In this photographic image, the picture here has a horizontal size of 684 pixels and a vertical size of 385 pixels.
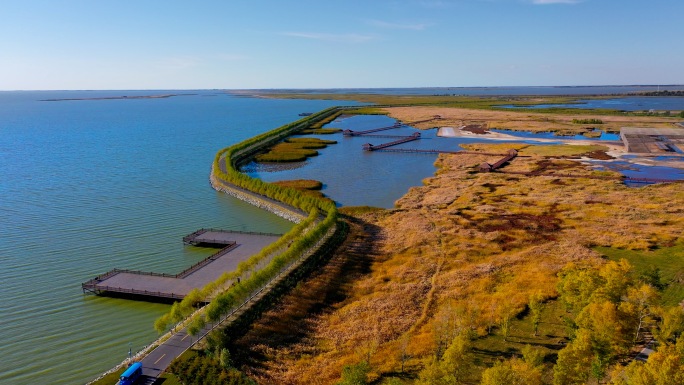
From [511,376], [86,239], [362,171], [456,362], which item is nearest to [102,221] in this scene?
[86,239]

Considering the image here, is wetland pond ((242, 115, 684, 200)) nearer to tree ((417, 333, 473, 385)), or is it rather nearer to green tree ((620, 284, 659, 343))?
green tree ((620, 284, 659, 343))

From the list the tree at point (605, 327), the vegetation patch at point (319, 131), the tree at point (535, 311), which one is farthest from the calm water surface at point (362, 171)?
the tree at point (605, 327)

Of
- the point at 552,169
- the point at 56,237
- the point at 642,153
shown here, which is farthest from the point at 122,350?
the point at 642,153

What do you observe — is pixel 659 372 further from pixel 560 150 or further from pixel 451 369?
pixel 560 150

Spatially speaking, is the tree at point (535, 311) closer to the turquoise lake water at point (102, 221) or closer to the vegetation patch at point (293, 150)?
the turquoise lake water at point (102, 221)

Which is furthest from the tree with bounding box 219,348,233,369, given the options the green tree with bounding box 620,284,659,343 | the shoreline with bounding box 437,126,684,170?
the shoreline with bounding box 437,126,684,170
